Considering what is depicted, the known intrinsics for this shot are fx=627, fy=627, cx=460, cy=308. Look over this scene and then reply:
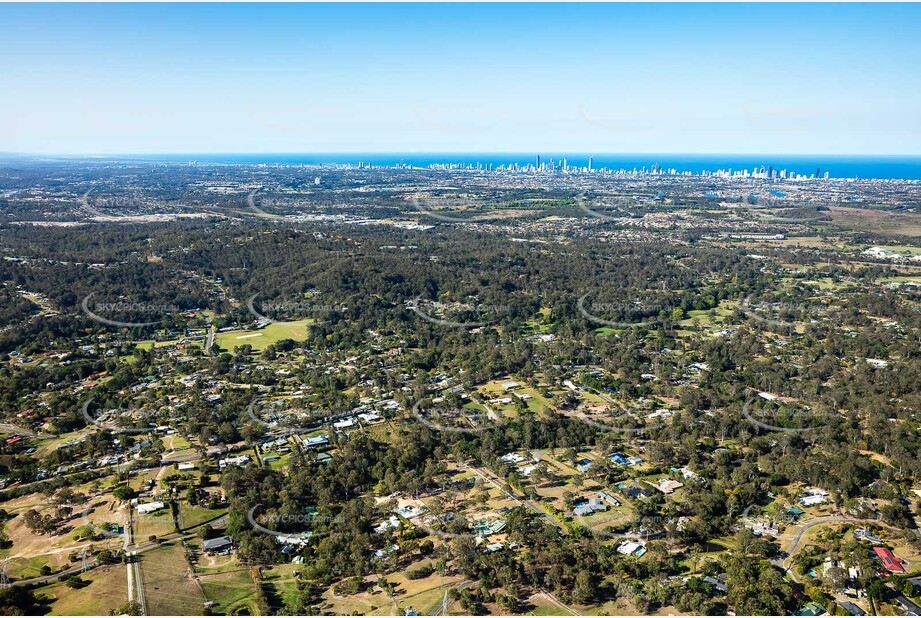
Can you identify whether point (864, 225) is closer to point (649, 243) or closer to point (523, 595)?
point (649, 243)

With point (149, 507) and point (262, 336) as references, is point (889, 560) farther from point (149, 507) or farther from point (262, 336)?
point (262, 336)

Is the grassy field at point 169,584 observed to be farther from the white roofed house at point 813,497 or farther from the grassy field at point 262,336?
the grassy field at point 262,336

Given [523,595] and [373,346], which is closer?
[523,595]

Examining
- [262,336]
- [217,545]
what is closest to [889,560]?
[217,545]

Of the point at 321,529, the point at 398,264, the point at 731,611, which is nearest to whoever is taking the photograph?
the point at 731,611

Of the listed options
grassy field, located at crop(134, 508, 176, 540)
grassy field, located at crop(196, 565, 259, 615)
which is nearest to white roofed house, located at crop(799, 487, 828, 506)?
grassy field, located at crop(196, 565, 259, 615)

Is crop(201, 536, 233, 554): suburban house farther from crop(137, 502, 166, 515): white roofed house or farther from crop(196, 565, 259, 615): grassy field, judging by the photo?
crop(137, 502, 166, 515): white roofed house

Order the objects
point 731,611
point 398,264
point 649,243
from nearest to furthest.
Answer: point 731,611 < point 398,264 < point 649,243

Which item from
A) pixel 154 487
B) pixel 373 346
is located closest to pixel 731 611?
pixel 154 487
